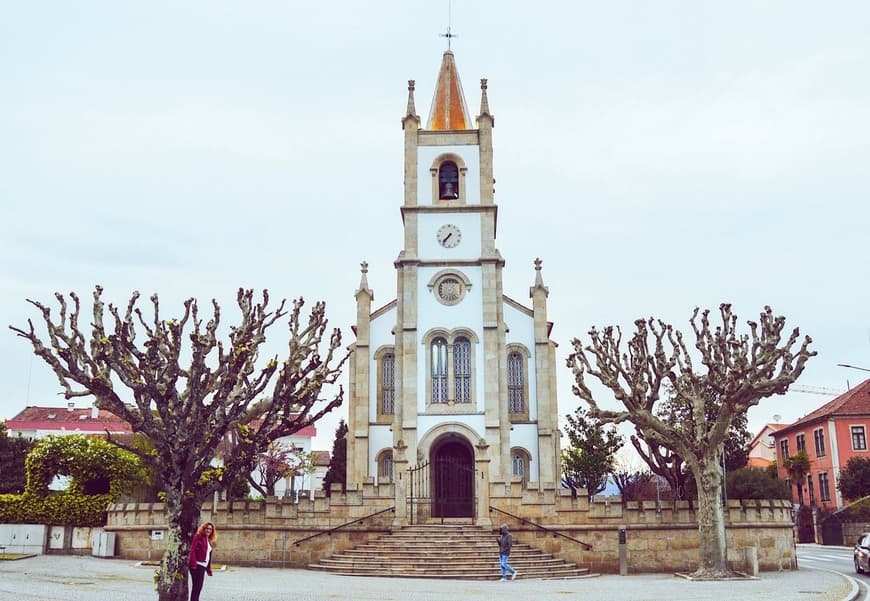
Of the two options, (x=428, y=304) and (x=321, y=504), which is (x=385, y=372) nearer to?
(x=428, y=304)

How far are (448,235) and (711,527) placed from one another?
18.8m

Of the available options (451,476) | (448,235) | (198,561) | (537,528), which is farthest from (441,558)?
(448,235)

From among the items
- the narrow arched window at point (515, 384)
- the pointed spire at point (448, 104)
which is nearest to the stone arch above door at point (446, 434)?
the narrow arched window at point (515, 384)

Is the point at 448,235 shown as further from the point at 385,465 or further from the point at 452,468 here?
the point at 385,465

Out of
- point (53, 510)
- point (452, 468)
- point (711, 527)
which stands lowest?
point (711, 527)

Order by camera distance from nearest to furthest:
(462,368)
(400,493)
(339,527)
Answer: (339,527), (400,493), (462,368)

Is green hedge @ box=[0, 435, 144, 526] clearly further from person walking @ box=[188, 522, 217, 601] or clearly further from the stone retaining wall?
person walking @ box=[188, 522, 217, 601]

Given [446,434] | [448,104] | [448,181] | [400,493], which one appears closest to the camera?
[400,493]

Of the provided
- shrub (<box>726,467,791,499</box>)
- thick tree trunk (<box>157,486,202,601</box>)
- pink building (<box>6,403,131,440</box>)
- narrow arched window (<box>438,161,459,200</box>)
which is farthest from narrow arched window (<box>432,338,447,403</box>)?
pink building (<box>6,403,131,440</box>)

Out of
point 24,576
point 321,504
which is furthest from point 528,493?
point 24,576

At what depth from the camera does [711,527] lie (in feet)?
76.5

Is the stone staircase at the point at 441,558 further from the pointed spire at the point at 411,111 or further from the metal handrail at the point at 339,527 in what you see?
the pointed spire at the point at 411,111

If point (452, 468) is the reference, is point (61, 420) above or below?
above

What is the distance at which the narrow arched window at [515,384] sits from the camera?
121 feet
